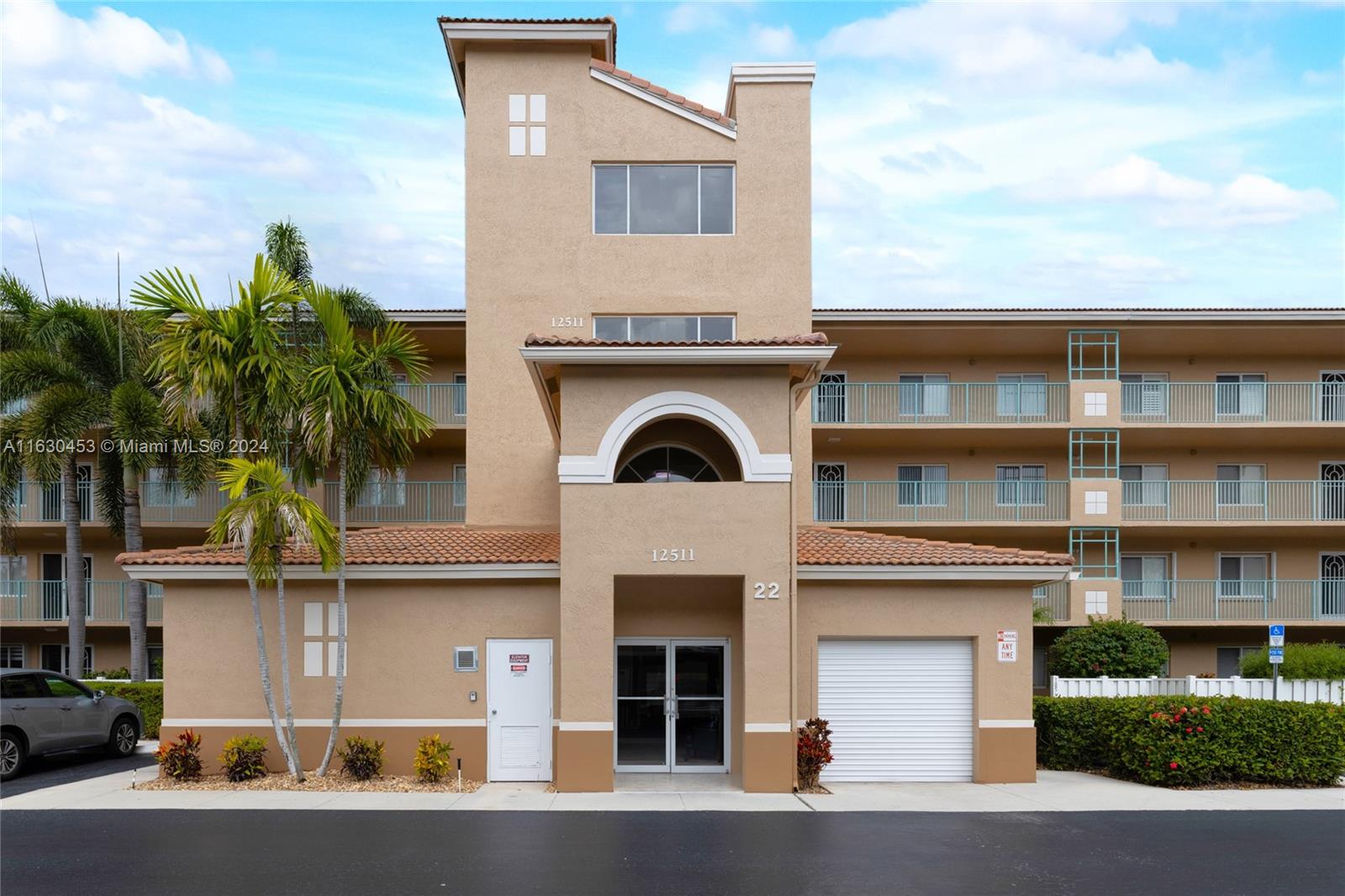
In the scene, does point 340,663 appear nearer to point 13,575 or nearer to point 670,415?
point 670,415

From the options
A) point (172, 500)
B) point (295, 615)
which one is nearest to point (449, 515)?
point (172, 500)

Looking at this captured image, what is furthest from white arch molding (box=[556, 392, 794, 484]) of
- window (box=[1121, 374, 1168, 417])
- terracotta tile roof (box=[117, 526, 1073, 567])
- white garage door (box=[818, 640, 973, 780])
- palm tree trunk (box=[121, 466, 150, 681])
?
window (box=[1121, 374, 1168, 417])

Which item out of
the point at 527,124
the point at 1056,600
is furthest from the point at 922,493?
the point at 527,124

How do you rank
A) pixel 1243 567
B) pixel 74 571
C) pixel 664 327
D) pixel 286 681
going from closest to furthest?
pixel 286 681
pixel 664 327
pixel 74 571
pixel 1243 567

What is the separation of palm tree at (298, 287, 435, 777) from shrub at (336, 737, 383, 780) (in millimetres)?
354

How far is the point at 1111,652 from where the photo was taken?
27.0m

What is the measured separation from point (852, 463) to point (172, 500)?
1971cm

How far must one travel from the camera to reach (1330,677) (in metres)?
23.4

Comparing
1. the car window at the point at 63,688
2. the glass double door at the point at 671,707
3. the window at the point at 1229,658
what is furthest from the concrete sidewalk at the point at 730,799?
the window at the point at 1229,658

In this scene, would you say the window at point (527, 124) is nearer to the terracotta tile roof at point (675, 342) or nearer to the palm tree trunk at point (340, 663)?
the terracotta tile roof at point (675, 342)

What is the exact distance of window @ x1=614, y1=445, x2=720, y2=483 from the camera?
62.4 ft

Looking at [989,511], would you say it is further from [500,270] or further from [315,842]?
[315,842]

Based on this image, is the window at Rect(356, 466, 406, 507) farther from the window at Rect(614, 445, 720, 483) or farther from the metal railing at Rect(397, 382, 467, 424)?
the window at Rect(614, 445, 720, 483)

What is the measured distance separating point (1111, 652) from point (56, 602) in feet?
95.0
